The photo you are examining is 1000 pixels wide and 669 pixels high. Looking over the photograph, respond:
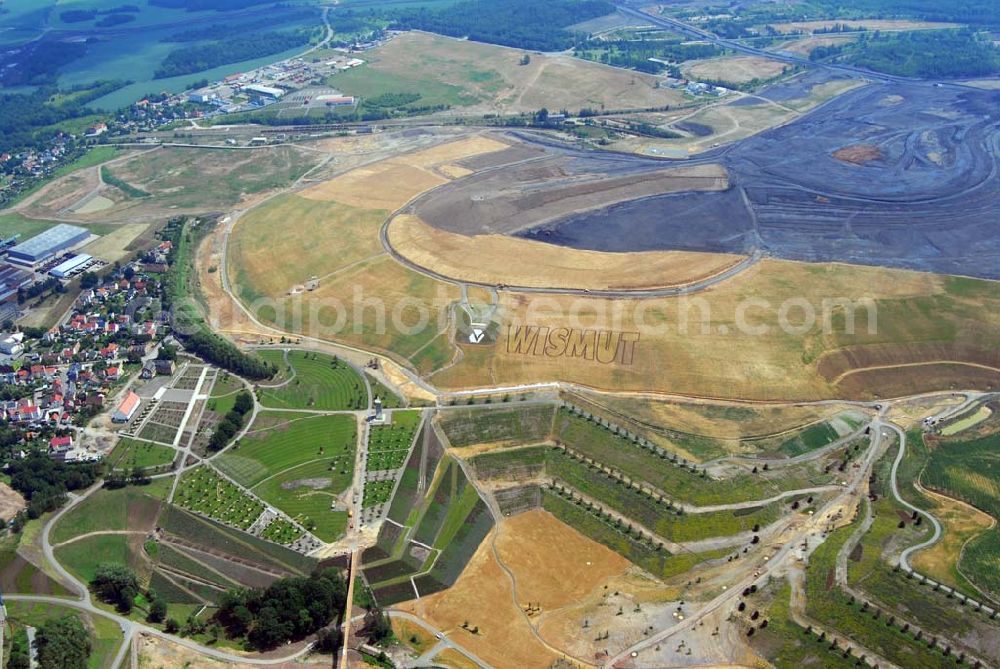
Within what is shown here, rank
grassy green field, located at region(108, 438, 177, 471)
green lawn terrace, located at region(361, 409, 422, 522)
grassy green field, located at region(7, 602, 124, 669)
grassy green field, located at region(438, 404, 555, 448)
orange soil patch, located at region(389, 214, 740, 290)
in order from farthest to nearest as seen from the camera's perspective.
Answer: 1. orange soil patch, located at region(389, 214, 740, 290)
2. grassy green field, located at region(438, 404, 555, 448)
3. grassy green field, located at region(108, 438, 177, 471)
4. green lawn terrace, located at region(361, 409, 422, 522)
5. grassy green field, located at region(7, 602, 124, 669)

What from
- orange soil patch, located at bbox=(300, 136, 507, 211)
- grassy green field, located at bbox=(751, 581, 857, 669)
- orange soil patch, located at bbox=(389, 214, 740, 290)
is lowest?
grassy green field, located at bbox=(751, 581, 857, 669)

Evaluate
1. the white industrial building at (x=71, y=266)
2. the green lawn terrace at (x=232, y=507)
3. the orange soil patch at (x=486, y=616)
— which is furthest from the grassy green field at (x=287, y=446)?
the white industrial building at (x=71, y=266)

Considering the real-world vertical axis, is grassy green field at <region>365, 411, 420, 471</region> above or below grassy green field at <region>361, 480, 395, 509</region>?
above

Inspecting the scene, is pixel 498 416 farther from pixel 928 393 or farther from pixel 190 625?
pixel 928 393

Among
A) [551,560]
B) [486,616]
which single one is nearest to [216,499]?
[486,616]

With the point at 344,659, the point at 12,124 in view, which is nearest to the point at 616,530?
the point at 344,659

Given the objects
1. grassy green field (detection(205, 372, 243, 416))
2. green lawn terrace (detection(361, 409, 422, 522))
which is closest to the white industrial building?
grassy green field (detection(205, 372, 243, 416))

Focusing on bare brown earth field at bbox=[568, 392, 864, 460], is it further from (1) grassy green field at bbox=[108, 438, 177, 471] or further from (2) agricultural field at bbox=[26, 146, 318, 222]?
(2) agricultural field at bbox=[26, 146, 318, 222]

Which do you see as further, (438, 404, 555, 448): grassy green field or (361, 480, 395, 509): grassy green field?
(438, 404, 555, 448): grassy green field
